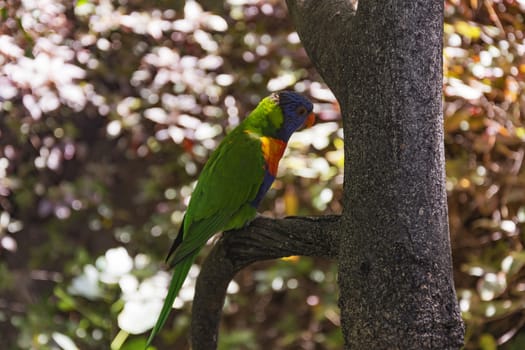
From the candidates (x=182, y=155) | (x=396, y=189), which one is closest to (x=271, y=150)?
(x=396, y=189)

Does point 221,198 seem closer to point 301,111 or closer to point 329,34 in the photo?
point 301,111

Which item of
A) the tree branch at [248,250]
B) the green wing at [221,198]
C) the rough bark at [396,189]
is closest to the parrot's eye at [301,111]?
the green wing at [221,198]

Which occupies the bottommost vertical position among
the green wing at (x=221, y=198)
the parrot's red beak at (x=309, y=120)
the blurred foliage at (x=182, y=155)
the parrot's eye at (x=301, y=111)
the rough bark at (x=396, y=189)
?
the blurred foliage at (x=182, y=155)

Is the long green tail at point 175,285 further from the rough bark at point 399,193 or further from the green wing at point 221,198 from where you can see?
the rough bark at point 399,193

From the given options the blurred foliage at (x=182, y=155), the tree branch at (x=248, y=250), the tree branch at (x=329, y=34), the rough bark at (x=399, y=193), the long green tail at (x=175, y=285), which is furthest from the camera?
the blurred foliage at (x=182, y=155)

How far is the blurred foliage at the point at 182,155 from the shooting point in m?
2.15

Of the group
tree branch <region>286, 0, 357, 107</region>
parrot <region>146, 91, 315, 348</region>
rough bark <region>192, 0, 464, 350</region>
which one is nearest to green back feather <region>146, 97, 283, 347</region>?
parrot <region>146, 91, 315, 348</region>

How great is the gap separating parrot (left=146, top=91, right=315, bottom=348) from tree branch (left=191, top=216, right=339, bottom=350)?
62 millimetres

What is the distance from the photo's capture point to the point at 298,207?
8.49ft

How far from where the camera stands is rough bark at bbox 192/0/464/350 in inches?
38.2

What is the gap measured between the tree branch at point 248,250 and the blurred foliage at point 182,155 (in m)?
0.42

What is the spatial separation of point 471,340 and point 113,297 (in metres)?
1.26

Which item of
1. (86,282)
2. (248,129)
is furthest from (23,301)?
(248,129)

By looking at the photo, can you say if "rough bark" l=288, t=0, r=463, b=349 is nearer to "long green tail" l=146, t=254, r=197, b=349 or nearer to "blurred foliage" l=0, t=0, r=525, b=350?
"long green tail" l=146, t=254, r=197, b=349
